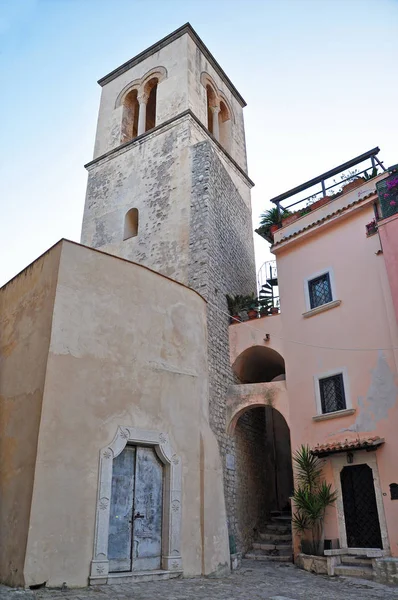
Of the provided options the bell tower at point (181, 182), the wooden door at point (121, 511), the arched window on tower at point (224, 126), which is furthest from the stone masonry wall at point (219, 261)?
the arched window on tower at point (224, 126)

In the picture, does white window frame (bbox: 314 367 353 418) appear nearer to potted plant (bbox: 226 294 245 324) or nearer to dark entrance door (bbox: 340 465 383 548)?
dark entrance door (bbox: 340 465 383 548)

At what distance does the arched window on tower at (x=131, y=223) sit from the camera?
1695 cm

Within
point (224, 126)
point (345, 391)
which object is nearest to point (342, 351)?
point (345, 391)

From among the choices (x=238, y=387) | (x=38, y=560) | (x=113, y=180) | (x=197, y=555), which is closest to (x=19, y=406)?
(x=38, y=560)

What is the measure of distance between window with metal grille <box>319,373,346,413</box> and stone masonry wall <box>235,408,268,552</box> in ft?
10.3

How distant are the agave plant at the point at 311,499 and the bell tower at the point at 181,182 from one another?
6.45 ft

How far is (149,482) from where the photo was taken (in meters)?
8.86

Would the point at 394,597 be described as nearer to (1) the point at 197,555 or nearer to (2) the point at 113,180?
(1) the point at 197,555

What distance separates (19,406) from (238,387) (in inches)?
252

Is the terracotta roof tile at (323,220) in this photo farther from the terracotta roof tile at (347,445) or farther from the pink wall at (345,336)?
the terracotta roof tile at (347,445)

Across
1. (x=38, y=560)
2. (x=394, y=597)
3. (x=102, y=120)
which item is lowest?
(x=394, y=597)

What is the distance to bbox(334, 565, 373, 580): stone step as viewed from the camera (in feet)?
29.7

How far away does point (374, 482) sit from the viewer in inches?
392

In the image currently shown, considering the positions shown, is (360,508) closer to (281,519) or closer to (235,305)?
(281,519)
